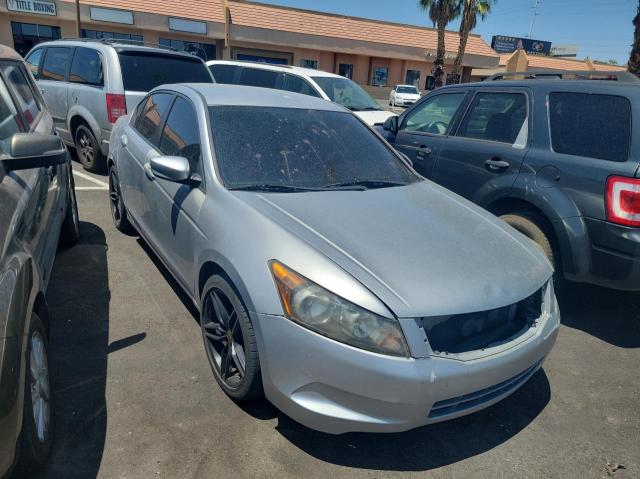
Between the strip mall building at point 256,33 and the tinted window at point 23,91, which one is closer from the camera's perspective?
the tinted window at point 23,91

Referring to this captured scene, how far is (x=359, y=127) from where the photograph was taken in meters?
3.78

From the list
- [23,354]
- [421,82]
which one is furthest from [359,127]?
[421,82]

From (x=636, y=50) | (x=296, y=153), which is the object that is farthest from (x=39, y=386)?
(x=636, y=50)

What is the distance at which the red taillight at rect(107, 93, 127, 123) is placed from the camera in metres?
6.27

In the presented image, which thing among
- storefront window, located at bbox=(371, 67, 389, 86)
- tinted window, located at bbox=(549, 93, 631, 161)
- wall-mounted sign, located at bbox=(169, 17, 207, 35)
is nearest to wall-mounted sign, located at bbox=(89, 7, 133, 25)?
wall-mounted sign, located at bbox=(169, 17, 207, 35)

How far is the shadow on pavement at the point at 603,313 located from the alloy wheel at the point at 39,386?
3667mm

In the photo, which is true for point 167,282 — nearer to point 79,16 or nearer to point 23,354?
point 23,354

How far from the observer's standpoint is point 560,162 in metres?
3.71

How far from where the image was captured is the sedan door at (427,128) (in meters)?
4.91

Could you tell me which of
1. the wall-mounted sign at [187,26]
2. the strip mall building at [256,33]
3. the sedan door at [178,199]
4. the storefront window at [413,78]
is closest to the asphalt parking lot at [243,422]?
the sedan door at [178,199]

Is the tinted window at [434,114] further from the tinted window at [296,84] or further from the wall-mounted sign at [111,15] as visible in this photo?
the wall-mounted sign at [111,15]

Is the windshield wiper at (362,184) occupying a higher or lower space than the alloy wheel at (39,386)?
higher

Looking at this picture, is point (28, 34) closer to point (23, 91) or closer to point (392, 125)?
point (23, 91)

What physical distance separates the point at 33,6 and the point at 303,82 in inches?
889
